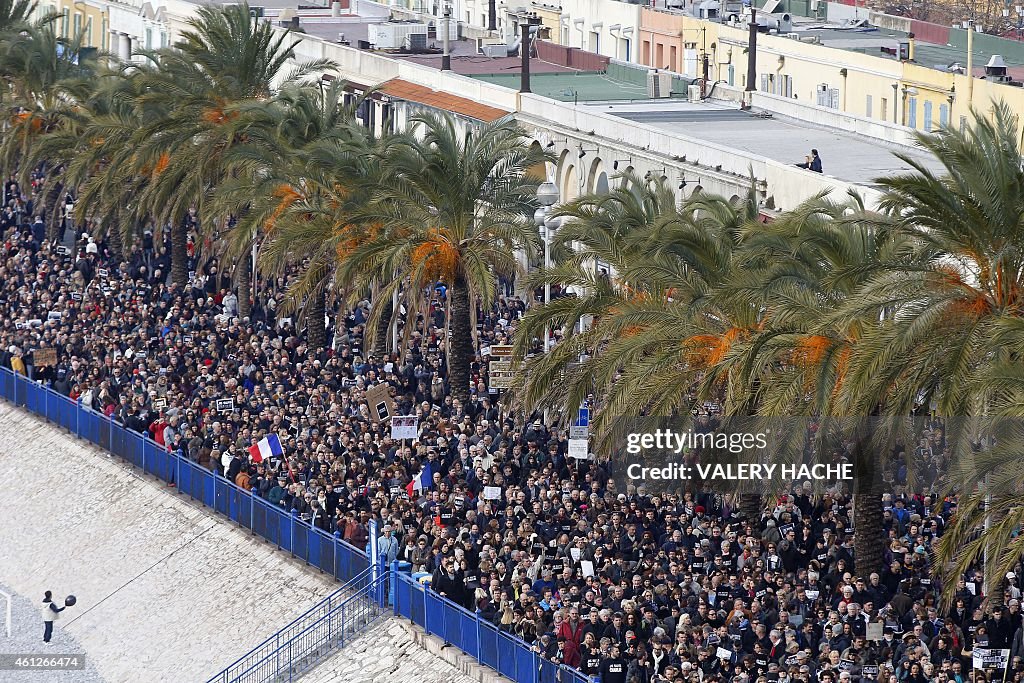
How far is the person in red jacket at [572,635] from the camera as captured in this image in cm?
2514

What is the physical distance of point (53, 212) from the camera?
52844 millimetres

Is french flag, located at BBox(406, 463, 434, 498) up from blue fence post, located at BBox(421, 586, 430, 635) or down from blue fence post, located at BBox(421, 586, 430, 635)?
up

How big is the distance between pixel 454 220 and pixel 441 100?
61.9ft

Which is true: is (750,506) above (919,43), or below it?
below

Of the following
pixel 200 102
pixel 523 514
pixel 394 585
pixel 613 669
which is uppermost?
pixel 200 102

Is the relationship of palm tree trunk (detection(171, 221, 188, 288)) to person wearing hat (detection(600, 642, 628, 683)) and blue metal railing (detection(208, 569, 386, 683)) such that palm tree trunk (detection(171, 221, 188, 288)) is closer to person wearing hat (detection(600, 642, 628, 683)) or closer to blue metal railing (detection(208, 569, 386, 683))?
Result: blue metal railing (detection(208, 569, 386, 683))

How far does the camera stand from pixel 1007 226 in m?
24.2

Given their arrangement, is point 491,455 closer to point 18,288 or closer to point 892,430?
point 892,430

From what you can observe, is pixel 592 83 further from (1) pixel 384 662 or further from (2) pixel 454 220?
(1) pixel 384 662

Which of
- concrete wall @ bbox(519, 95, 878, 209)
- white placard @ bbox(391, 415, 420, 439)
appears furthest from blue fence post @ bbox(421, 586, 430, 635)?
concrete wall @ bbox(519, 95, 878, 209)

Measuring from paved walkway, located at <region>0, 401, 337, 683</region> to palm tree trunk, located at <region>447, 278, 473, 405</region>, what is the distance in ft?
13.7

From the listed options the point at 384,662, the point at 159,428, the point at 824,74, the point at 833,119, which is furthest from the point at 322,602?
the point at 824,74

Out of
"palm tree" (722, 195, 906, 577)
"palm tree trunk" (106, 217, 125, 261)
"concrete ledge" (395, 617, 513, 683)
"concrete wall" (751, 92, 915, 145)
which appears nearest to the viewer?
"palm tree" (722, 195, 906, 577)

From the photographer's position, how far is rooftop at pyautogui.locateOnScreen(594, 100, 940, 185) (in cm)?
4331
